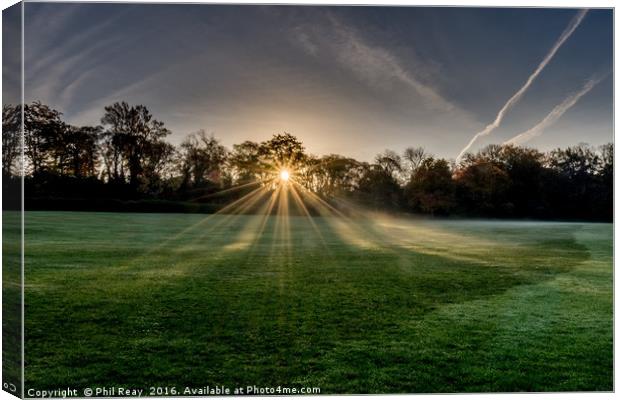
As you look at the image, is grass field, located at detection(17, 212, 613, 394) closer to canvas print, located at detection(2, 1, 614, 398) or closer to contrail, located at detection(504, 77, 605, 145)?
canvas print, located at detection(2, 1, 614, 398)

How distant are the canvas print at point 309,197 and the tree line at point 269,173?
0.7 inches

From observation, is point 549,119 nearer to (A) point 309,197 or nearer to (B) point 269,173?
(A) point 309,197

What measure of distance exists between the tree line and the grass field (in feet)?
0.63

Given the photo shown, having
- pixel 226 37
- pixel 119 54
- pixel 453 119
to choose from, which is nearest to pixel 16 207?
pixel 119 54

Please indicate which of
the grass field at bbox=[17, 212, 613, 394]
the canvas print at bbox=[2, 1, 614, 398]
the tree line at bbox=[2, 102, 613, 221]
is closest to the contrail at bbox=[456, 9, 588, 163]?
the canvas print at bbox=[2, 1, 614, 398]

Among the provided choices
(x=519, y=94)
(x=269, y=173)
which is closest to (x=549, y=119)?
(x=519, y=94)

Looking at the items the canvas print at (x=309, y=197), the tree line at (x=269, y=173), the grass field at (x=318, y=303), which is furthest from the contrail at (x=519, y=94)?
the grass field at (x=318, y=303)

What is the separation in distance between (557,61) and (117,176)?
158 inches

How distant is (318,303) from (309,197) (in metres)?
0.97

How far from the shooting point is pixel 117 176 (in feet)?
16.0

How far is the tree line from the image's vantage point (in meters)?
4.73

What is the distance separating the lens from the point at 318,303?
16.0 ft

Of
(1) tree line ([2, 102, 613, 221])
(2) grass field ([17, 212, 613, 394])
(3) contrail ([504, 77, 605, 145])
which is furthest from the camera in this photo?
(3) contrail ([504, 77, 605, 145])

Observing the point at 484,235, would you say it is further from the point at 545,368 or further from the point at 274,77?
the point at 274,77
